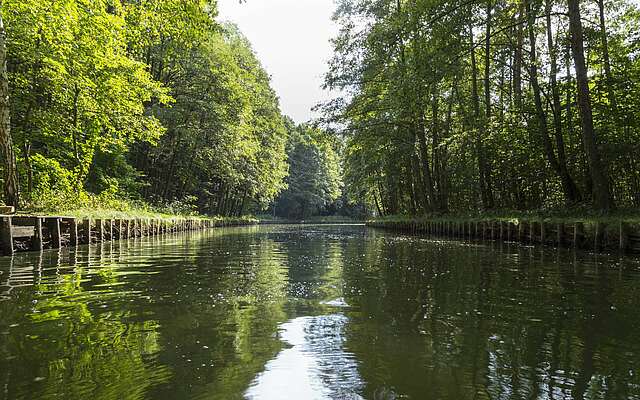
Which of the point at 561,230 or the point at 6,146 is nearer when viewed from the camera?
the point at 6,146

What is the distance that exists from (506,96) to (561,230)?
45.6 feet

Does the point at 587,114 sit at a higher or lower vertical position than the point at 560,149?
higher

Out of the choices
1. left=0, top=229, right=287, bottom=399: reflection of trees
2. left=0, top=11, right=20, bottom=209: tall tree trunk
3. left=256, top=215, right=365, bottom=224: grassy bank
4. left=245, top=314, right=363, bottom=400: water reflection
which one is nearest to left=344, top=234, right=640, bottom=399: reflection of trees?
left=245, top=314, right=363, bottom=400: water reflection

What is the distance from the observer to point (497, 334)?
4.07 m

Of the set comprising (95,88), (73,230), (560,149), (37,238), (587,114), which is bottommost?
(37,238)

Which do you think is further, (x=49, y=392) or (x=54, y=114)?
(x=54, y=114)

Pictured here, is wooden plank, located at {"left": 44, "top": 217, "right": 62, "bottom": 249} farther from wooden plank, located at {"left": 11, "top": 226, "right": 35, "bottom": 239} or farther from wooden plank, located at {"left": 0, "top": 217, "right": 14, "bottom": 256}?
wooden plank, located at {"left": 0, "top": 217, "right": 14, "bottom": 256}

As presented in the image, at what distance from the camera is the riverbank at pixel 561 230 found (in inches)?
446

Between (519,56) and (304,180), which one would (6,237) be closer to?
(519,56)

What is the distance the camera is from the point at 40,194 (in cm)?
1600

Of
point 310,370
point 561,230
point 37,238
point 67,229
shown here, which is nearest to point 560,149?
point 561,230

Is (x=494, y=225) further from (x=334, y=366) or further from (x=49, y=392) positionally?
(x=49, y=392)

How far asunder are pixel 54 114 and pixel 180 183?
24.0 m

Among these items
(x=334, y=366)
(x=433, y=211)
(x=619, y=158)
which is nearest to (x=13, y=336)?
(x=334, y=366)
